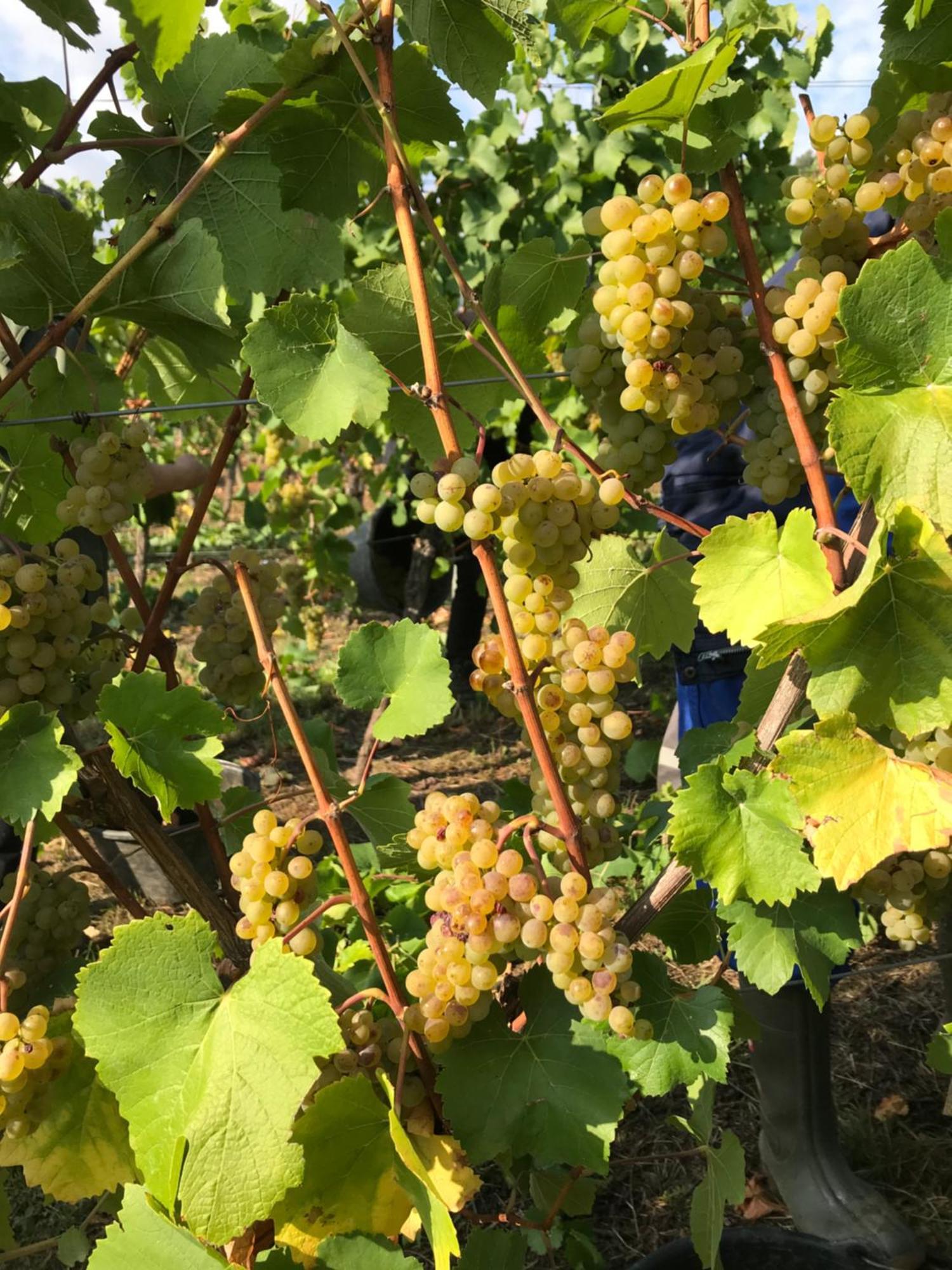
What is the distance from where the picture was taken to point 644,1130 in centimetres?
230

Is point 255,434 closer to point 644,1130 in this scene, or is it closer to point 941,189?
point 644,1130

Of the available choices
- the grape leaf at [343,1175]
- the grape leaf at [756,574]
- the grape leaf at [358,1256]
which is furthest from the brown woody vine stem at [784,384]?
the grape leaf at [358,1256]

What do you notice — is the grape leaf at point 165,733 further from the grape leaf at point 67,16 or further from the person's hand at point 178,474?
the person's hand at point 178,474

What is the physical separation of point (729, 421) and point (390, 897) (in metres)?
2.01

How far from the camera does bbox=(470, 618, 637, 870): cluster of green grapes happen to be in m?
0.94

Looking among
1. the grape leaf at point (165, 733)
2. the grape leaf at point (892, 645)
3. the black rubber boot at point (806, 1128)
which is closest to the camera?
the grape leaf at point (892, 645)

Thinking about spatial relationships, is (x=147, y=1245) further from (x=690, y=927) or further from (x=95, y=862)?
(x=690, y=927)

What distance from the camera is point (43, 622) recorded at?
1.05 meters

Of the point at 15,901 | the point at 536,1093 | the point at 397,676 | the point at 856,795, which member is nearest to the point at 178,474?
the point at 397,676

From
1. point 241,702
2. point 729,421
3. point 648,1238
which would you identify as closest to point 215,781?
point 241,702

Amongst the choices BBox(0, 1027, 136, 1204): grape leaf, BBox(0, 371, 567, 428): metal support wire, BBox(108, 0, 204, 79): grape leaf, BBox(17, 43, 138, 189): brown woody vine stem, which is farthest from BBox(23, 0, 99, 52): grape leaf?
BBox(0, 1027, 136, 1204): grape leaf

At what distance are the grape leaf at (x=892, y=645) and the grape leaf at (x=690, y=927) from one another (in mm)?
514

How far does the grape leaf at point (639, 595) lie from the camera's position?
116 centimetres

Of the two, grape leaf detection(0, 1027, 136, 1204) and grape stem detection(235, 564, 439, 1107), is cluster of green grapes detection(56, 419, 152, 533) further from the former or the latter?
grape leaf detection(0, 1027, 136, 1204)
